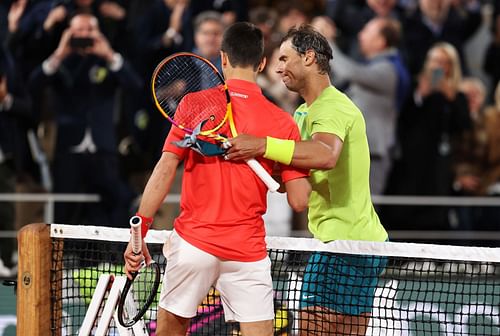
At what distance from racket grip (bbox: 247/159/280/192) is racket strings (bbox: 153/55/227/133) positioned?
9.3 inches

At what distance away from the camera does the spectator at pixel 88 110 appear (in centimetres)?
1090

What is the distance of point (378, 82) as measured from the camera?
11.0 meters

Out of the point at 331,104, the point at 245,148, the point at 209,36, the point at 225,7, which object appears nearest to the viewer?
the point at 245,148

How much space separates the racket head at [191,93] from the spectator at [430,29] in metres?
6.08

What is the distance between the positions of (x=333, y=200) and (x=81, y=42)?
559 cm

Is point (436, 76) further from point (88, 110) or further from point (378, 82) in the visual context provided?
point (88, 110)

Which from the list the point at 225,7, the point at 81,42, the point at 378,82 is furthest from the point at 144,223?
the point at 225,7

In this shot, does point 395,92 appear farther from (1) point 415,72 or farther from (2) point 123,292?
(2) point 123,292

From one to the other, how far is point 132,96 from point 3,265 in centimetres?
208

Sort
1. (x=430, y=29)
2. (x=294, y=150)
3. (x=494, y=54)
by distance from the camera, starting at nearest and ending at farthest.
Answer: (x=294, y=150), (x=430, y=29), (x=494, y=54)

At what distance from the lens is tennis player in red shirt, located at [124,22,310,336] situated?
5.35m

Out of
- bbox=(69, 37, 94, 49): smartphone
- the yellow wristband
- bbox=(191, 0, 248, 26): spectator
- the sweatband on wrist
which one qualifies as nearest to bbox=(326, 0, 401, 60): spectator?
bbox=(191, 0, 248, 26): spectator

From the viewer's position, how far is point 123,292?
554cm

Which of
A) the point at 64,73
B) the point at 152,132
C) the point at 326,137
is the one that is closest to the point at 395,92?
the point at 152,132
